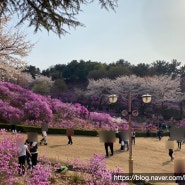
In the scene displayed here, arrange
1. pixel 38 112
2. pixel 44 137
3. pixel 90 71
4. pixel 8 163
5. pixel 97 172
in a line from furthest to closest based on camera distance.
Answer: pixel 90 71, pixel 38 112, pixel 44 137, pixel 8 163, pixel 97 172

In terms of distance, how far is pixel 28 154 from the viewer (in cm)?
1445

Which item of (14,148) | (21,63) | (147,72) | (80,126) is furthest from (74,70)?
(14,148)

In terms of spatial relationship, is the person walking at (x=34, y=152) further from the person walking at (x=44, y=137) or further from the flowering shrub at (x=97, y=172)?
the person walking at (x=44, y=137)

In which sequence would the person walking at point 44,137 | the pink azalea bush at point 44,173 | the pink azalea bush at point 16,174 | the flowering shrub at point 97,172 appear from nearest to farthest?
1. the pink azalea bush at point 16,174
2. the pink azalea bush at point 44,173
3. the flowering shrub at point 97,172
4. the person walking at point 44,137

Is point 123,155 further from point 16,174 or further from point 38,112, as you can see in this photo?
point 38,112

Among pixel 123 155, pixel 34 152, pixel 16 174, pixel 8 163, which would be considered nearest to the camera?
pixel 16 174

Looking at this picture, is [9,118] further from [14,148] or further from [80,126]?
[14,148]

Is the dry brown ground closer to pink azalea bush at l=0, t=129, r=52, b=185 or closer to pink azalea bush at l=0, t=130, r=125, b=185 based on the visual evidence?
pink azalea bush at l=0, t=130, r=125, b=185

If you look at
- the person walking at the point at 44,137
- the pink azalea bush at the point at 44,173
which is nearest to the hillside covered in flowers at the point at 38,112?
the person walking at the point at 44,137

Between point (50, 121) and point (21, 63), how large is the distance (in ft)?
41.5

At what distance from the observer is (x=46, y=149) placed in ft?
70.8

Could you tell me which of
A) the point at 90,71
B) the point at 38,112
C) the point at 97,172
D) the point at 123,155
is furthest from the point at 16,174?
the point at 90,71

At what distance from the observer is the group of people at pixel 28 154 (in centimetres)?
1345

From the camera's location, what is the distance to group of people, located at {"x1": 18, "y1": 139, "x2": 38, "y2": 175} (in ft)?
44.1
